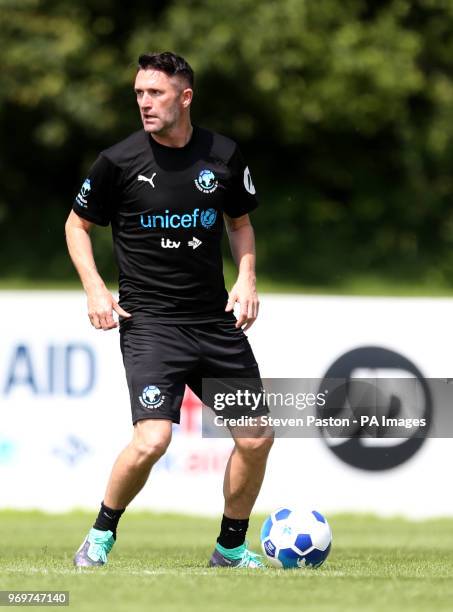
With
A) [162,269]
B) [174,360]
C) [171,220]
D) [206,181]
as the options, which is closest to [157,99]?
[206,181]

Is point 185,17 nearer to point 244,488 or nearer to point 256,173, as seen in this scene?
point 256,173

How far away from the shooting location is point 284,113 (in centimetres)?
1931

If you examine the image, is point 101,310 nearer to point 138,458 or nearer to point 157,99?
point 138,458

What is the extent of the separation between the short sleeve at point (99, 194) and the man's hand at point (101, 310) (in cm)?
39

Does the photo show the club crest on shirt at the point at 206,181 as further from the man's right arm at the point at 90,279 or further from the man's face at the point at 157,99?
the man's right arm at the point at 90,279

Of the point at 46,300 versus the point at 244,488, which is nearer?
the point at 244,488

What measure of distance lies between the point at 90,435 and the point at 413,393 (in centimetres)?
249

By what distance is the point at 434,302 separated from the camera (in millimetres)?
11086

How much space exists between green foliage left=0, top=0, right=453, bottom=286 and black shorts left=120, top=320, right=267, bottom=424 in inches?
478

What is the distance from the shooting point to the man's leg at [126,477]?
611 cm

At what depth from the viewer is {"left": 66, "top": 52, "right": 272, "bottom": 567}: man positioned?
242 inches

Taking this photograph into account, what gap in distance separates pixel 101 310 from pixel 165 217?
512 mm

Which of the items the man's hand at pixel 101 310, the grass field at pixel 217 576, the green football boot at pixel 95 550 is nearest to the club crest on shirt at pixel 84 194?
the man's hand at pixel 101 310

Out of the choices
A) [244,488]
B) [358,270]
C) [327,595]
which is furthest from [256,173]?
[327,595]
